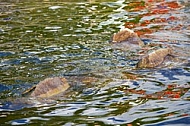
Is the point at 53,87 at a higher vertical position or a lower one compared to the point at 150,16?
lower

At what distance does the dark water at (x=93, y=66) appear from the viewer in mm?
7391

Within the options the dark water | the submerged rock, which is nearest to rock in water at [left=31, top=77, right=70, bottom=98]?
the submerged rock

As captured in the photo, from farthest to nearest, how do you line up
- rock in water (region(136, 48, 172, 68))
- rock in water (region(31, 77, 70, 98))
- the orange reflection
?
the orange reflection
rock in water (region(136, 48, 172, 68))
rock in water (region(31, 77, 70, 98))

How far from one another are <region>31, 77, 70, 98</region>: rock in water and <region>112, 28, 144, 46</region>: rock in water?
433 cm

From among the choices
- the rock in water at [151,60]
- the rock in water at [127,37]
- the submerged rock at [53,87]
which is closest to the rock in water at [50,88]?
the submerged rock at [53,87]

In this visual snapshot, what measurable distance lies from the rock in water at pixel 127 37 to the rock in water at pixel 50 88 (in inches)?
171

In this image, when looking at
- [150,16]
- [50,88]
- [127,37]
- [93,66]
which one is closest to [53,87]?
[50,88]

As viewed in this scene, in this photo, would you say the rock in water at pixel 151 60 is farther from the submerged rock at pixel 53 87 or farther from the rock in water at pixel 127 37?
the rock in water at pixel 127 37

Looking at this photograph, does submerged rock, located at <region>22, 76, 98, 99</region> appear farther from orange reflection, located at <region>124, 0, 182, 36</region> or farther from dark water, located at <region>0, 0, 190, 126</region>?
orange reflection, located at <region>124, 0, 182, 36</region>

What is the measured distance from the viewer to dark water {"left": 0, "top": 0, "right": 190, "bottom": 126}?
24.2 ft

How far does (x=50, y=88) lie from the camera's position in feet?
27.4

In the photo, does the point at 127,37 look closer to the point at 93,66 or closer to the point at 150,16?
the point at 93,66

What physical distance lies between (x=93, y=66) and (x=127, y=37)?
9.17 feet

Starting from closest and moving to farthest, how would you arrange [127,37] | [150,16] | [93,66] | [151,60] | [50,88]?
[50,88] → [151,60] → [93,66] → [127,37] → [150,16]
